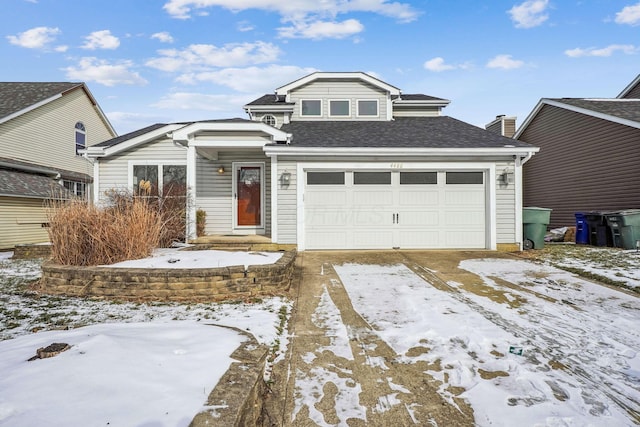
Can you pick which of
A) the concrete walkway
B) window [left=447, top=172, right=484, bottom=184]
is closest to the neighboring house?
the concrete walkway

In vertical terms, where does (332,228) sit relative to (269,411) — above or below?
above

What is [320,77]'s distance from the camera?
12805mm

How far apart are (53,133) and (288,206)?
14.2 metres

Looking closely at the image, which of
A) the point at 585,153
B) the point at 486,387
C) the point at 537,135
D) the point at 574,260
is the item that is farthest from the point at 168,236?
the point at 537,135

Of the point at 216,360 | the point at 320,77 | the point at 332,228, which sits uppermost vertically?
the point at 320,77

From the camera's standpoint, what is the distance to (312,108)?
13.1 meters

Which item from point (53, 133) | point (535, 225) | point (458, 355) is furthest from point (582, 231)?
point (53, 133)

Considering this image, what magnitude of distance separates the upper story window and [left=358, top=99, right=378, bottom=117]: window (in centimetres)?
1476

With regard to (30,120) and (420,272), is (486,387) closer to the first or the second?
(420,272)

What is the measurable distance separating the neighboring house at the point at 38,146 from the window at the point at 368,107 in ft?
34.9

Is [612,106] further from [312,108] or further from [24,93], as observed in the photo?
[24,93]

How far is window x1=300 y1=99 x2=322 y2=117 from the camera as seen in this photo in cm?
1304

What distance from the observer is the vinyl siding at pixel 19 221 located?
38.0 ft

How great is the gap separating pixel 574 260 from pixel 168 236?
32.3 feet
